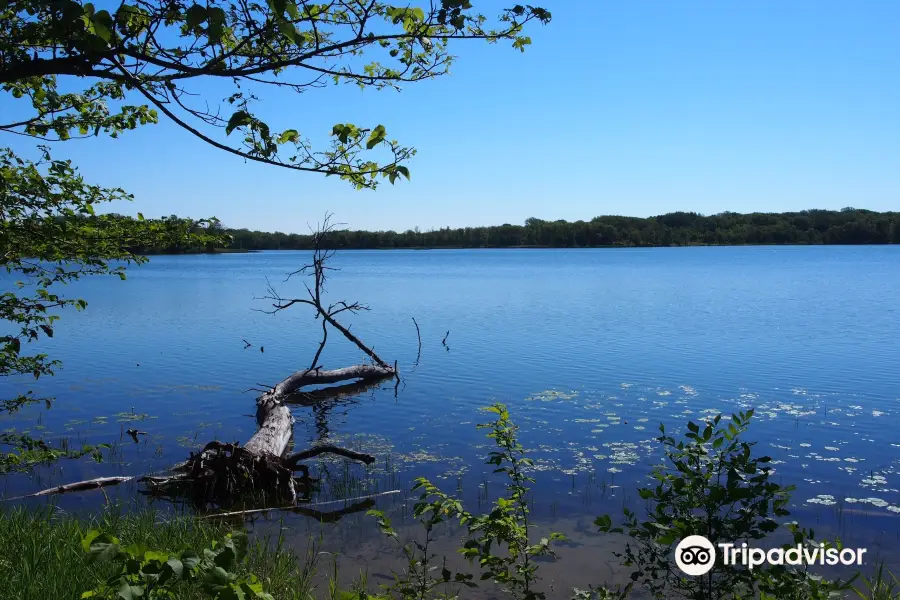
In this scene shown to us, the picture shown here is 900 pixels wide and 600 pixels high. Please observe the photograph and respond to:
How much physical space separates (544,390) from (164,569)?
47.5 feet

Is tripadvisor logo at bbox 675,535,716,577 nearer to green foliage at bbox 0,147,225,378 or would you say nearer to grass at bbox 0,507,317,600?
grass at bbox 0,507,317,600

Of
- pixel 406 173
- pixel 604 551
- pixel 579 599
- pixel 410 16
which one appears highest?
pixel 410 16

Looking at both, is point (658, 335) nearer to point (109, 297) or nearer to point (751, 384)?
point (751, 384)

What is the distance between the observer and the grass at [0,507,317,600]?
480cm

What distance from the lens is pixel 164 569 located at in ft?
8.78

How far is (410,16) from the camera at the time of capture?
4172 millimetres

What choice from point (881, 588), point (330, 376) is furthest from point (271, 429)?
point (881, 588)

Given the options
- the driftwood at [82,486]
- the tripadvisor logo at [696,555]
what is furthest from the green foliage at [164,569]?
the driftwood at [82,486]

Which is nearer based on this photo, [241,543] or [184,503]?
[241,543]

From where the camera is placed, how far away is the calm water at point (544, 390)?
10.4 m

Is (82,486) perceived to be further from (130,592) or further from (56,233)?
(130,592)

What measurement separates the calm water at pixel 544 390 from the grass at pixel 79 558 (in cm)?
157

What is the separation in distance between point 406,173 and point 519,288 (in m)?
47.1

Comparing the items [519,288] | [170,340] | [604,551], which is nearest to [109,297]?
[170,340]
